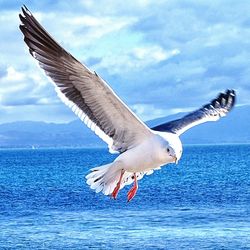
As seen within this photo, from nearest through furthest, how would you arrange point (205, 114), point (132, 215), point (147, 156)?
point (147, 156), point (205, 114), point (132, 215)

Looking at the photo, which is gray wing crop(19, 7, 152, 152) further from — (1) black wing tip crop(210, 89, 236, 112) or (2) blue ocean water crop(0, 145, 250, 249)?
(2) blue ocean water crop(0, 145, 250, 249)

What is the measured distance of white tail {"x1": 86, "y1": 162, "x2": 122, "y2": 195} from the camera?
36.4ft

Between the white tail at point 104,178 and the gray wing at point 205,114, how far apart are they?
0.84m

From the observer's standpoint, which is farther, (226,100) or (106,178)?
(226,100)

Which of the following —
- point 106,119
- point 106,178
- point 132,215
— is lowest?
point 106,178

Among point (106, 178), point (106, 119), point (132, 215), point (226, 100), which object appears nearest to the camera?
point (106, 119)

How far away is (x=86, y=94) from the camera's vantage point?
10.4 m

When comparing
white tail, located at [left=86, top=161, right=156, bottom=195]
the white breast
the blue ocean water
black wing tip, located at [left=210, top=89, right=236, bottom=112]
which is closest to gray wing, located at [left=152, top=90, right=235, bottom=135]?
black wing tip, located at [left=210, top=89, right=236, bottom=112]

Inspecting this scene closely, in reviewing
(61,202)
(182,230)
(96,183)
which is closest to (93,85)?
(96,183)

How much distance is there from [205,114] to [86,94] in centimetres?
281

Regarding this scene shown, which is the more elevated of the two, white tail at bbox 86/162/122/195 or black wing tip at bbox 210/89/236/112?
black wing tip at bbox 210/89/236/112

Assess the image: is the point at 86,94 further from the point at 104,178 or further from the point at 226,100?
the point at 226,100

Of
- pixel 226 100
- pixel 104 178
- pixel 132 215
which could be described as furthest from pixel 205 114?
pixel 132 215

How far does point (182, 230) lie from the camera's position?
53031 mm
